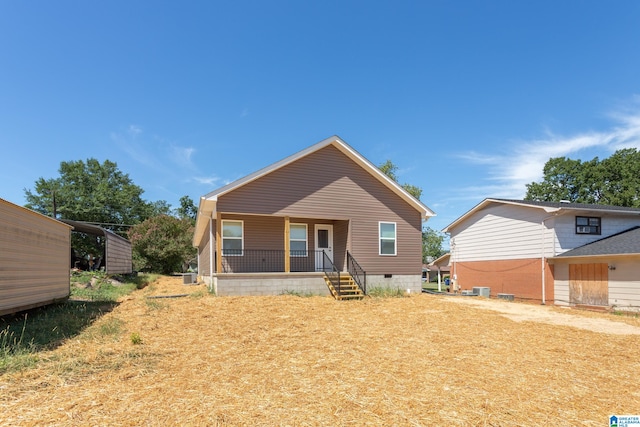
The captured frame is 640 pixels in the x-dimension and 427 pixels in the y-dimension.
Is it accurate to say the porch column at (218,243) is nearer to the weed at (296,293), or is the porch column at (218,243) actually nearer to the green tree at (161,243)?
the weed at (296,293)

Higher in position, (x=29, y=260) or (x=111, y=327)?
(x=29, y=260)

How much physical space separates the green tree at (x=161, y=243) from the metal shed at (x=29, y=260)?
706 inches


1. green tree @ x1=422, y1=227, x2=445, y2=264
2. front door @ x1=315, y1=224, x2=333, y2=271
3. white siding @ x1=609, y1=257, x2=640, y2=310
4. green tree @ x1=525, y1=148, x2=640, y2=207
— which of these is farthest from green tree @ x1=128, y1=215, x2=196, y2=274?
green tree @ x1=422, y1=227, x2=445, y2=264

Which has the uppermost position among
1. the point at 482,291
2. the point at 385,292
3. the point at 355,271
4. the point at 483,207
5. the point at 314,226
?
the point at 483,207

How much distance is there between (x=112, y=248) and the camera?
67.9ft

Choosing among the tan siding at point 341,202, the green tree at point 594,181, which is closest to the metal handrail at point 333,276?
the tan siding at point 341,202

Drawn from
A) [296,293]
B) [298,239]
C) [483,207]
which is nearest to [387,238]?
[298,239]

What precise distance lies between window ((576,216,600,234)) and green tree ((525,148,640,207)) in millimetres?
25614

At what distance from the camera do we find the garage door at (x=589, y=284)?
610 inches

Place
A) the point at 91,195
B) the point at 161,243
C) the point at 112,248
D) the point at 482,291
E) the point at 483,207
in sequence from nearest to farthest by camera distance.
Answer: the point at 482,291, the point at 112,248, the point at 483,207, the point at 161,243, the point at 91,195

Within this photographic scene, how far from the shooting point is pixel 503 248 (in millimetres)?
20172

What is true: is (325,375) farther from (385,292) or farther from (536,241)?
(536,241)

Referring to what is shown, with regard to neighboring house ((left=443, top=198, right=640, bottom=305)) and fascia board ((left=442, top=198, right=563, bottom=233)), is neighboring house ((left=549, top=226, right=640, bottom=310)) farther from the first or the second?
fascia board ((left=442, top=198, right=563, bottom=233))

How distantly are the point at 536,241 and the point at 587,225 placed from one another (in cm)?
269
